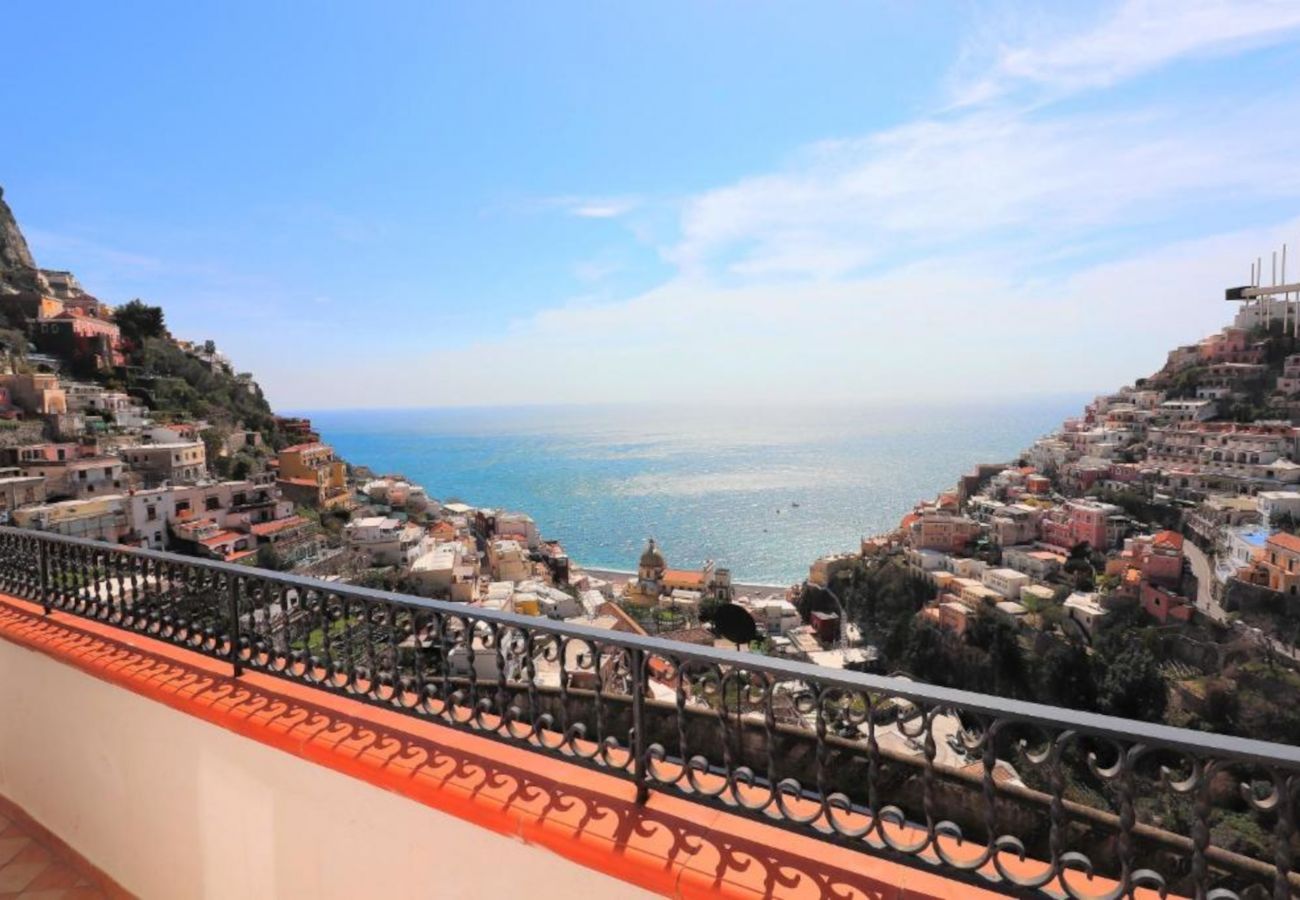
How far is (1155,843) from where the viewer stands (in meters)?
1.49

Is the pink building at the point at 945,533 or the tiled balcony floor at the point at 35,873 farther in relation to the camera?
the pink building at the point at 945,533

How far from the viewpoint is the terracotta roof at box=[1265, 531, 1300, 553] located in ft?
66.2

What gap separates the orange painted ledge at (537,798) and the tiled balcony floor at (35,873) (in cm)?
76

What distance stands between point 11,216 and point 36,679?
2320 inches

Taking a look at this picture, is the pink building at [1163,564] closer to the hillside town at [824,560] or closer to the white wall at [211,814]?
the hillside town at [824,560]

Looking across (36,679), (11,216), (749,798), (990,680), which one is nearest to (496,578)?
(990,680)

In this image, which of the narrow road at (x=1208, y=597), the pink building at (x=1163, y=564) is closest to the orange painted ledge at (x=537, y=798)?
the narrow road at (x=1208, y=597)

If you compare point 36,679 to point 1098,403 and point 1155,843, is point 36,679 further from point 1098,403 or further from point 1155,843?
point 1098,403

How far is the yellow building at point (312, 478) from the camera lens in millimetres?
30656

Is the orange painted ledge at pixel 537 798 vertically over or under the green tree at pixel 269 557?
over

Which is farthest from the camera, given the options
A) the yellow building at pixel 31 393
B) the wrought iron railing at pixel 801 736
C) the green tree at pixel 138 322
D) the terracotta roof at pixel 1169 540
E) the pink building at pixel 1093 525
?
the green tree at pixel 138 322

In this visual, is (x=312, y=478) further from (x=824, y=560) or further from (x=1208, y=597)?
(x=1208, y=597)

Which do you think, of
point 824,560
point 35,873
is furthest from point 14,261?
point 35,873

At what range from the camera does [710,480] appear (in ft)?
259
